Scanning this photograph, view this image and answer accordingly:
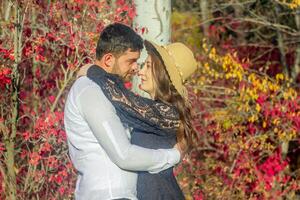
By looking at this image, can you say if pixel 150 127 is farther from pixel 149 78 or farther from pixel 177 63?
pixel 177 63

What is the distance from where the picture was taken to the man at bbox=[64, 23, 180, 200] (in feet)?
11.5

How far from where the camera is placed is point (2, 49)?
5.69 m

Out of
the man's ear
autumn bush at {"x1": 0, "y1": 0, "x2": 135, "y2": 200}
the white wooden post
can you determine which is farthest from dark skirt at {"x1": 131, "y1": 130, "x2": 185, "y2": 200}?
autumn bush at {"x1": 0, "y1": 0, "x2": 135, "y2": 200}

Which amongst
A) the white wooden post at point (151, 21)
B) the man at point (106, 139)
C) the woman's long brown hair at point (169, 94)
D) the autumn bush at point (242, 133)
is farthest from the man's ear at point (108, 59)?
the autumn bush at point (242, 133)

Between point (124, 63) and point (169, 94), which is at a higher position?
point (124, 63)

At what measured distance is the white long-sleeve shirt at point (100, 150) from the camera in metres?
3.50

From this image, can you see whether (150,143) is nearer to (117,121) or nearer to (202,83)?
(117,121)

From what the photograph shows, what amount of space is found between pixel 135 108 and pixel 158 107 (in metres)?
0.19

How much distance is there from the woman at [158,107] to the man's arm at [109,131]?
0.25 feet

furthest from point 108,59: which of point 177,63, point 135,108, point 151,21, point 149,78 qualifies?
point 151,21

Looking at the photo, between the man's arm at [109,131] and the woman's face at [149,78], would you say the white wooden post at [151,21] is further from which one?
the man's arm at [109,131]

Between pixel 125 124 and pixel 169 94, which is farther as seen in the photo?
pixel 169 94

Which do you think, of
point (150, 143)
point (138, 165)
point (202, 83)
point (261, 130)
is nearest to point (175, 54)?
point (150, 143)

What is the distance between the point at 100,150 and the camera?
3578 mm
